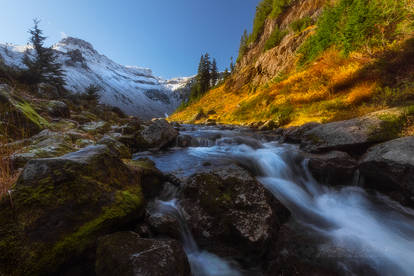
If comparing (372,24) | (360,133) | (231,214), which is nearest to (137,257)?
(231,214)

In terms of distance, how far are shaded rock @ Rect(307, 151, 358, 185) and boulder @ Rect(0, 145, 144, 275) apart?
5.29 meters

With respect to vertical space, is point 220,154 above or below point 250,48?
below

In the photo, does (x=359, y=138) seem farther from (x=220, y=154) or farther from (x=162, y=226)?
(x=162, y=226)

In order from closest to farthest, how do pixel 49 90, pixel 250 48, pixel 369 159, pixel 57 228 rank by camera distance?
pixel 57 228 < pixel 369 159 < pixel 49 90 < pixel 250 48

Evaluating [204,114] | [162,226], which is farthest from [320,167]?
[204,114]

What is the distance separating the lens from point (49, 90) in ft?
49.6

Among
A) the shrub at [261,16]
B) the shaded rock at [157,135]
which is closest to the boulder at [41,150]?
the shaded rock at [157,135]

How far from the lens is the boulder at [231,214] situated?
278cm

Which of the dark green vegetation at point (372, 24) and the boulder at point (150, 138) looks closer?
the boulder at point (150, 138)

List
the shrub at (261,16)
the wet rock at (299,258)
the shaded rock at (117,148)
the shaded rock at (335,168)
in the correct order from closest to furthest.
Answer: the wet rock at (299,258) < the shaded rock at (335,168) < the shaded rock at (117,148) < the shrub at (261,16)

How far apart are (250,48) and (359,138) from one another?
2044 inches

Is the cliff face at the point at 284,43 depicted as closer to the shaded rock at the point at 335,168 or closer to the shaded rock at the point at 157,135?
the shaded rock at the point at 157,135

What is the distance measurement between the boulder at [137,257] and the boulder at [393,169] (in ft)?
16.5

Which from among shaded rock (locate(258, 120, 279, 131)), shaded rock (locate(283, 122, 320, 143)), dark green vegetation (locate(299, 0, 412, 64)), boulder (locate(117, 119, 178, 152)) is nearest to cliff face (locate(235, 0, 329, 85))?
dark green vegetation (locate(299, 0, 412, 64))
